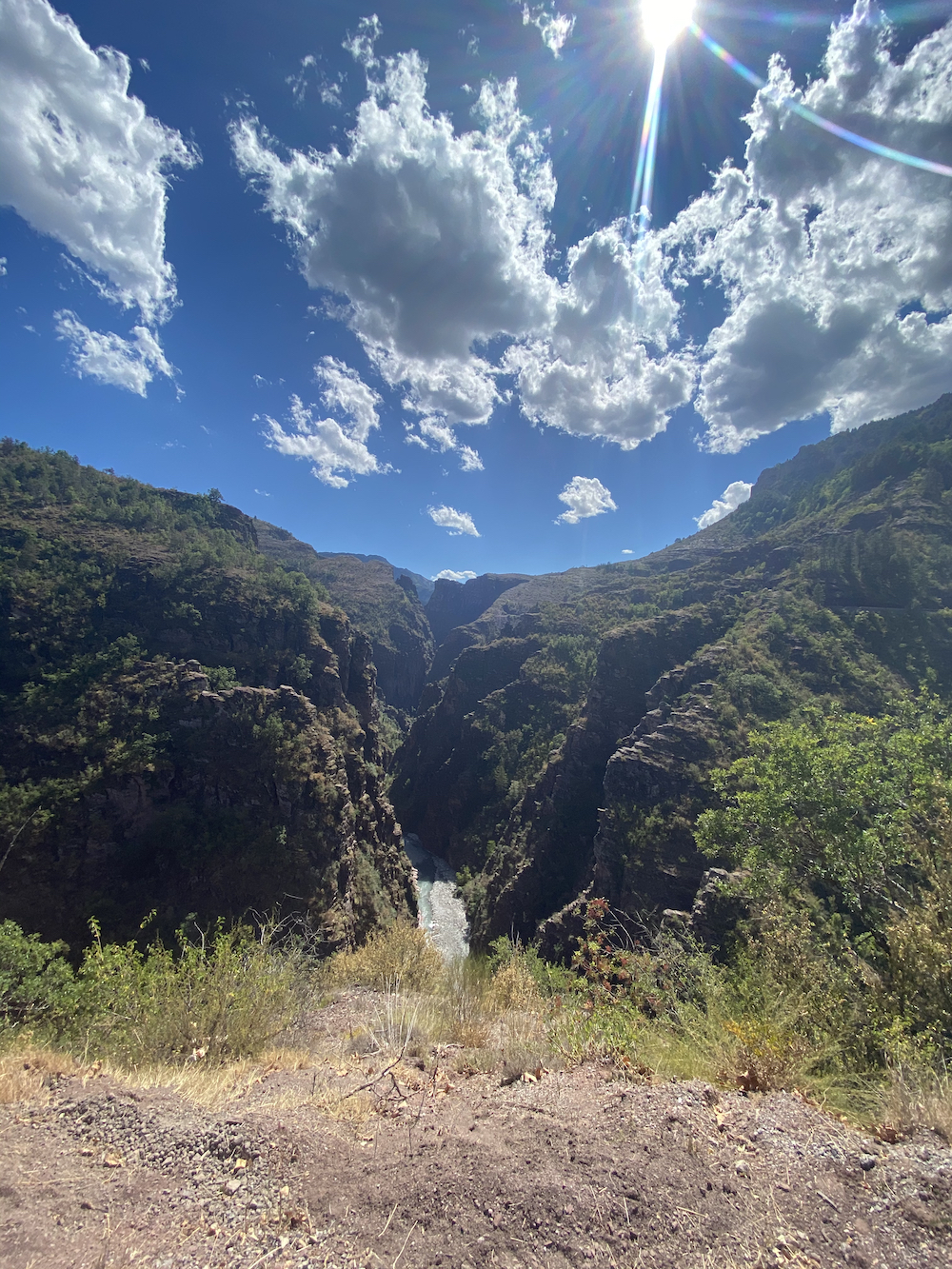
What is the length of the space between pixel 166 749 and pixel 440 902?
30888 mm

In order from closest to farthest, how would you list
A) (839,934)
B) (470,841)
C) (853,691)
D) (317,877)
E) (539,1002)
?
(539,1002)
(839,934)
(317,877)
(853,691)
(470,841)

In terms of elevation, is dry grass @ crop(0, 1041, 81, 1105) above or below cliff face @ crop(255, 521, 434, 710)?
below

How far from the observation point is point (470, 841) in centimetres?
5072

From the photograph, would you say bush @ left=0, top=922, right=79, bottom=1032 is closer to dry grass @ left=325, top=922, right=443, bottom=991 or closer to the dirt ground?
the dirt ground

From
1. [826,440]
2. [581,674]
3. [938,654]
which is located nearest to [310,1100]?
[938,654]

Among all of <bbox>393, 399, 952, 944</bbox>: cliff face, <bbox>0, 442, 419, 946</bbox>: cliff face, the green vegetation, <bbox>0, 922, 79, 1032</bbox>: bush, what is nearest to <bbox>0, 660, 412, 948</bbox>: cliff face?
<bbox>0, 442, 419, 946</bbox>: cliff face

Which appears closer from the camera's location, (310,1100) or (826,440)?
(310,1100)

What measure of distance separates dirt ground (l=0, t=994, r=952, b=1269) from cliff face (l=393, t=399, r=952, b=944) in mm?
19492

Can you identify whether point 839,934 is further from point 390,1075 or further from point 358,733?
point 358,733

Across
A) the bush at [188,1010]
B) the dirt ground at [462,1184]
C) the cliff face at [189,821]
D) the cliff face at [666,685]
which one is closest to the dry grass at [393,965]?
the bush at [188,1010]

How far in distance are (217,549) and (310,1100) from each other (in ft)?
193

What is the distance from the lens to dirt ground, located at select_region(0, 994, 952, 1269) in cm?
265

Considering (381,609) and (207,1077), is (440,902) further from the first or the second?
(381,609)

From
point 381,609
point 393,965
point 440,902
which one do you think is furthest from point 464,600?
point 393,965
